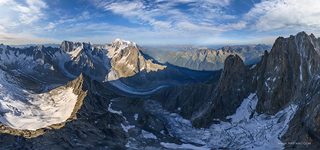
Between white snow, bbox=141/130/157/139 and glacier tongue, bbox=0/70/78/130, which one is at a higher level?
glacier tongue, bbox=0/70/78/130

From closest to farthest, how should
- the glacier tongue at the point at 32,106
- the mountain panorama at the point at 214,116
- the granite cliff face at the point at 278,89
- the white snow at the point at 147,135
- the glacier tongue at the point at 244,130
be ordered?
the granite cliff face at the point at 278,89 < the mountain panorama at the point at 214,116 < the glacier tongue at the point at 244,130 < the white snow at the point at 147,135 < the glacier tongue at the point at 32,106

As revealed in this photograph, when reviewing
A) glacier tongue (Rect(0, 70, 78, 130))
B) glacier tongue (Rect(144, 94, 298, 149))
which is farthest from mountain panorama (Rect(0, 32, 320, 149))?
glacier tongue (Rect(0, 70, 78, 130))

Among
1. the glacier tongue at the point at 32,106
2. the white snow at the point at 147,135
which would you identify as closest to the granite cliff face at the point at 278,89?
the white snow at the point at 147,135

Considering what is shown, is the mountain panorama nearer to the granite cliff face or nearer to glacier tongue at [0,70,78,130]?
the granite cliff face

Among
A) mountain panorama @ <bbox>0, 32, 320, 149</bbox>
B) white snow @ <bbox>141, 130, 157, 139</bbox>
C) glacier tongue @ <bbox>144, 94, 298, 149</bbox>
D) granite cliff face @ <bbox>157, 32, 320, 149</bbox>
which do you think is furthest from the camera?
white snow @ <bbox>141, 130, 157, 139</bbox>

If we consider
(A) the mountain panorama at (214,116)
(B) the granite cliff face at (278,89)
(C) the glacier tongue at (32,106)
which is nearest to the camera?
(B) the granite cliff face at (278,89)

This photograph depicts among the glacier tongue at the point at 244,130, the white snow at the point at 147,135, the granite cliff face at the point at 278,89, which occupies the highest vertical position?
the granite cliff face at the point at 278,89

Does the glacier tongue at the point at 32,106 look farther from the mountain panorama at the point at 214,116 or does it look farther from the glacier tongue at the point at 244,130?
the glacier tongue at the point at 244,130
